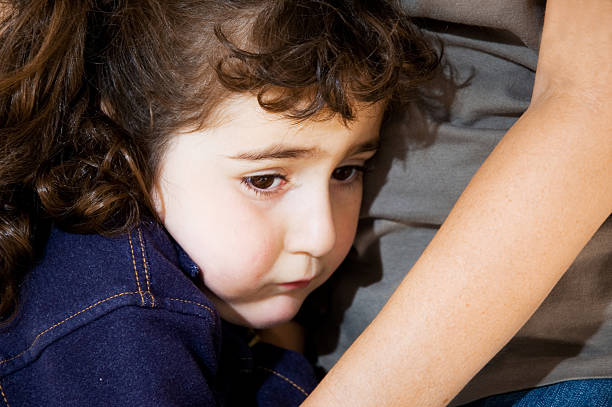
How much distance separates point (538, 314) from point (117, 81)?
62cm

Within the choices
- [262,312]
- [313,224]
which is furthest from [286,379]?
[313,224]

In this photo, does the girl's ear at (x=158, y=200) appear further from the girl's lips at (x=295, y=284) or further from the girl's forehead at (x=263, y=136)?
the girl's lips at (x=295, y=284)

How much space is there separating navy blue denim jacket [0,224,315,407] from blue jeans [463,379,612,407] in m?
0.39

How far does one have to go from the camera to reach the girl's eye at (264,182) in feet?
2.91

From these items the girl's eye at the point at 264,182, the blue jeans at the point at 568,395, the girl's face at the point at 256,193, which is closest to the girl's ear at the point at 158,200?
the girl's face at the point at 256,193

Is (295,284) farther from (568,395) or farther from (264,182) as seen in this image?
(568,395)

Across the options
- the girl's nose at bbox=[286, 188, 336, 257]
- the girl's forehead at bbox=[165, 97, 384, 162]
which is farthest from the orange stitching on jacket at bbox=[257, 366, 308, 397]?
the girl's forehead at bbox=[165, 97, 384, 162]

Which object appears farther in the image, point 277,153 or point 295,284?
point 295,284

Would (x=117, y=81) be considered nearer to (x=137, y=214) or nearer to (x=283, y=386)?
(x=137, y=214)

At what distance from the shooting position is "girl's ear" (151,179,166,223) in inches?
36.0

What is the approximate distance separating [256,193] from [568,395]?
1.52 feet

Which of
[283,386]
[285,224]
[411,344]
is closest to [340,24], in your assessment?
[285,224]

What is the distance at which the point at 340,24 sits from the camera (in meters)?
0.86

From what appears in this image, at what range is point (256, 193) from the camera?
890 mm
